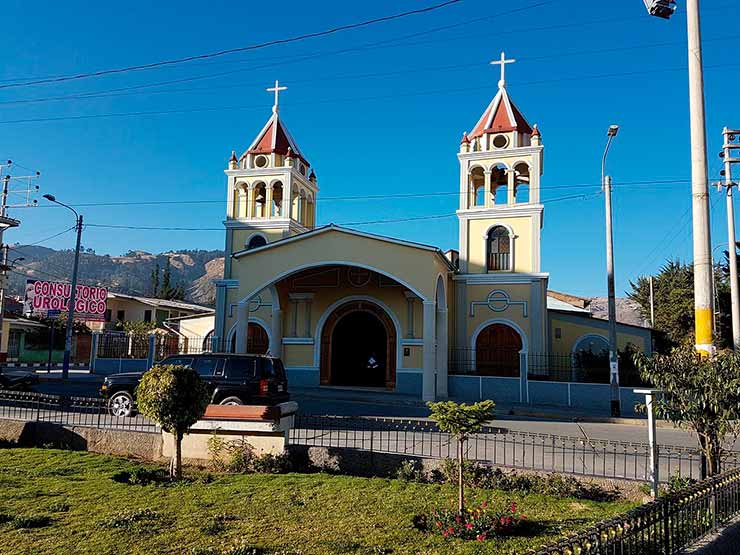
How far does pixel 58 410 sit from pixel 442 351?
47.3 feet

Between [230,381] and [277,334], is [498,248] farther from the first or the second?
[230,381]

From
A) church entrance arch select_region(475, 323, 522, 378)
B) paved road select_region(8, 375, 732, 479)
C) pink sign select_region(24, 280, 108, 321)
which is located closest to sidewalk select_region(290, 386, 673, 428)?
paved road select_region(8, 375, 732, 479)

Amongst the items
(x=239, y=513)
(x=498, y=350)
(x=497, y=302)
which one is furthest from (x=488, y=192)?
(x=239, y=513)

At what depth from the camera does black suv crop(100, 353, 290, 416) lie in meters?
14.7

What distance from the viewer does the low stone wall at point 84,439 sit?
10844mm

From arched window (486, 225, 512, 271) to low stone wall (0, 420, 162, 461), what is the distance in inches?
744

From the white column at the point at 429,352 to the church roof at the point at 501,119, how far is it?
10312 mm

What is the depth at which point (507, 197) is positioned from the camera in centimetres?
2711

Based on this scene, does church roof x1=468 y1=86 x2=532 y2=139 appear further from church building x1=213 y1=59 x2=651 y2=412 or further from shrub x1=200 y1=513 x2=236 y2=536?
shrub x1=200 y1=513 x2=236 y2=536

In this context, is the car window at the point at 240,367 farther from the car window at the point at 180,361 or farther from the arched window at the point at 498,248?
the arched window at the point at 498,248

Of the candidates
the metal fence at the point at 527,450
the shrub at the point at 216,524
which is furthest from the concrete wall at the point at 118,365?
the shrub at the point at 216,524

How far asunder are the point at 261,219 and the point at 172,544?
25.1 meters

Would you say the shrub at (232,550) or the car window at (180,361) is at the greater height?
the car window at (180,361)

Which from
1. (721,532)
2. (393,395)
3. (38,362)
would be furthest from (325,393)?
(38,362)
